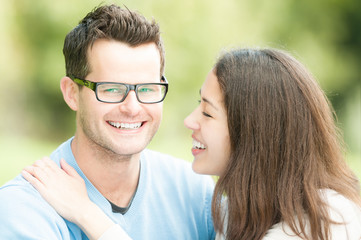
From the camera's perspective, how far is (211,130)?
83.3 inches

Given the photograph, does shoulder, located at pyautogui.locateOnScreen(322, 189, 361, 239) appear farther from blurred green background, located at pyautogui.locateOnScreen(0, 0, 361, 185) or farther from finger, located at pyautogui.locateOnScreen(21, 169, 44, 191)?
blurred green background, located at pyautogui.locateOnScreen(0, 0, 361, 185)

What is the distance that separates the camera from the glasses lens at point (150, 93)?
218 cm

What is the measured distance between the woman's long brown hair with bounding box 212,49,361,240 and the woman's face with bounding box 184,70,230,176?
0.13 ft

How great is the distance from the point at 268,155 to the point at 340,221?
0.38 metres

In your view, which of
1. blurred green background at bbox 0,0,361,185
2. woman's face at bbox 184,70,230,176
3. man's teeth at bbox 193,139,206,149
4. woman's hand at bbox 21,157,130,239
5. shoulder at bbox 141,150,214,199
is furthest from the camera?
blurred green background at bbox 0,0,361,185

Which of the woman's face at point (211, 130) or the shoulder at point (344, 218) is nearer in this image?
the shoulder at point (344, 218)

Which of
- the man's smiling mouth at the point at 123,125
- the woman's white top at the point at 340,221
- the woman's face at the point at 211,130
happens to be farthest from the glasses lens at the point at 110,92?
the woman's white top at the point at 340,221

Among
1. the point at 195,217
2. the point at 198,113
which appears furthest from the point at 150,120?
the point at 195,217

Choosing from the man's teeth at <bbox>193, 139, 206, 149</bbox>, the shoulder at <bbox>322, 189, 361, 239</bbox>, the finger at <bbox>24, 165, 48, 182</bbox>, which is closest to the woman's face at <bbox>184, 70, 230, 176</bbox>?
the man's teeth at <bbox>193, 139, 206, 149</bbox>

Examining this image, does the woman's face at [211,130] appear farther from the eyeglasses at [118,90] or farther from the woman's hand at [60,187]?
the woman's hand at [60,187]

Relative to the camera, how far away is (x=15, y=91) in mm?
10578

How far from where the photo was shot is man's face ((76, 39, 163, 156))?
2.13 m

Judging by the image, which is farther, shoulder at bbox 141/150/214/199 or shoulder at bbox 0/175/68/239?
shoulder at bbox 141/150/214/199

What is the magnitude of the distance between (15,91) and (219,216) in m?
9.23
